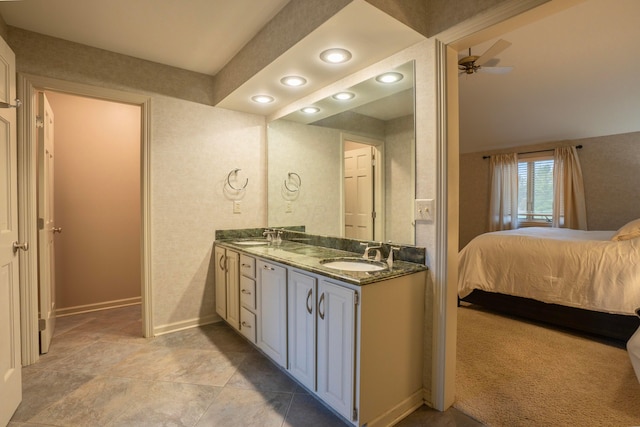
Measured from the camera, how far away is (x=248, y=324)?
2426 mm

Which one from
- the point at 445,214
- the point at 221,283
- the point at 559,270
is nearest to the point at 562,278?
the point at 559,270

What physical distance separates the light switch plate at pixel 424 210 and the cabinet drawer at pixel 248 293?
4.18ft

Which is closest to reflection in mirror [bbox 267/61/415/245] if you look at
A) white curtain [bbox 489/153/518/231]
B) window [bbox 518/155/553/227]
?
white curtain [bbox 489/153/518/231]

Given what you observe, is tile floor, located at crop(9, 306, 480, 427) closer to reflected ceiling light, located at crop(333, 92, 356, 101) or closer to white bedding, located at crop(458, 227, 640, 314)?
white bedding, located at crop(458, 227, 640, 314)

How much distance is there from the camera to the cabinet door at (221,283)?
9.36 ft

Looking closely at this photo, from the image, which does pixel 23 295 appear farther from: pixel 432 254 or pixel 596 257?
pixel 596 257

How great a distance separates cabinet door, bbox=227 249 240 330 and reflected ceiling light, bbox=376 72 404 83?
171cm

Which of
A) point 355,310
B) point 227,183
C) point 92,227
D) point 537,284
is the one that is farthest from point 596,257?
point 92,227

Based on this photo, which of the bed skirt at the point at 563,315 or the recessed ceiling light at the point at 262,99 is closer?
the bed skirt at the point at 563,315

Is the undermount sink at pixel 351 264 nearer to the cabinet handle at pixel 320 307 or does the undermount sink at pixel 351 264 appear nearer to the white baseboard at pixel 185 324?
the cabinet handle at pixel 320 307

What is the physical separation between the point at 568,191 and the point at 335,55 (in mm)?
5068

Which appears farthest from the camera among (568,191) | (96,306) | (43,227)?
(568,191)

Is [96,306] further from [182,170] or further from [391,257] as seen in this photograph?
[391,257]

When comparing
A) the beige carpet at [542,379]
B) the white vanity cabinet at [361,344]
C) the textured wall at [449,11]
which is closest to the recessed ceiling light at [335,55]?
the textured wall at [449,11]
